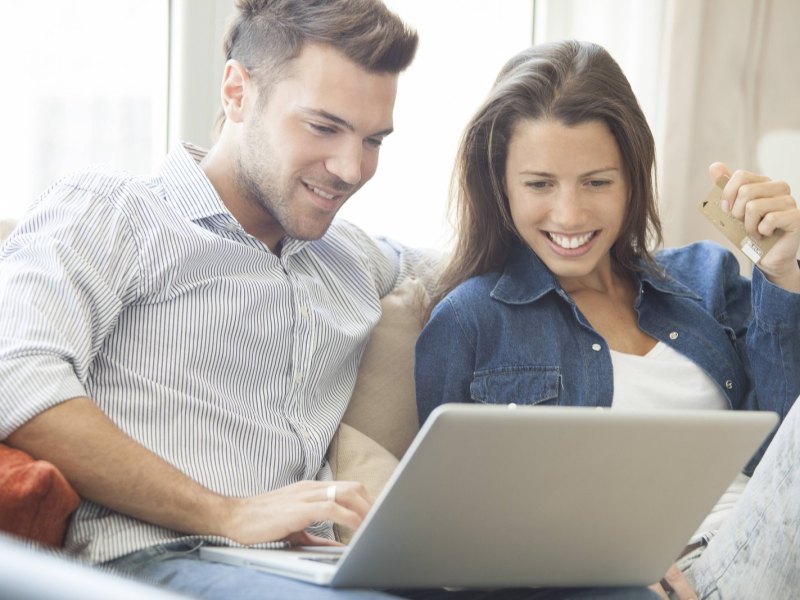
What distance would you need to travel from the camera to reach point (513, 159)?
173 cm

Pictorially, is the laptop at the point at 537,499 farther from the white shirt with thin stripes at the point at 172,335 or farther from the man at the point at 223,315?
the white shirt with thin stripes at the point at 172,335

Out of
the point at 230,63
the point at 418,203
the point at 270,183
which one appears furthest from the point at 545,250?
the point at 418,203

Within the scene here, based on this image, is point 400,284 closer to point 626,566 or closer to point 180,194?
point 180,194

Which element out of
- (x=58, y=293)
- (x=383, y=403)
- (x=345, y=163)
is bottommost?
(x=383, y=403)

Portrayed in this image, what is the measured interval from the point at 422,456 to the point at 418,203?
1.68 m

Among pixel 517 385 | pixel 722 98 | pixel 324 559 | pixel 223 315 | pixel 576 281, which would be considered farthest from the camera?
pixel 722 98

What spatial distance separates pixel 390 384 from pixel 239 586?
692mm

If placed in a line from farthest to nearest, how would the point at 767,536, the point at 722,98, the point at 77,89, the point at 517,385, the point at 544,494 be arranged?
the point at 722,98
the point at 77,89
the point at 517,385
the point at 767,536
the point at 544,494

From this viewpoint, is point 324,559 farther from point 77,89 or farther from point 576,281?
point 77,89

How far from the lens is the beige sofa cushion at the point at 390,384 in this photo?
5.58ft

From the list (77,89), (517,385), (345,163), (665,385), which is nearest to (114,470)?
(345,163)

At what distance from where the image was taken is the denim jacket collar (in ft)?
5.66

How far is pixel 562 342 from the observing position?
1.71 metres

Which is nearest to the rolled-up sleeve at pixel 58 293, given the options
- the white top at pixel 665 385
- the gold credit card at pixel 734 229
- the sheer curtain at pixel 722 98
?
the white top at pixel 665 385
